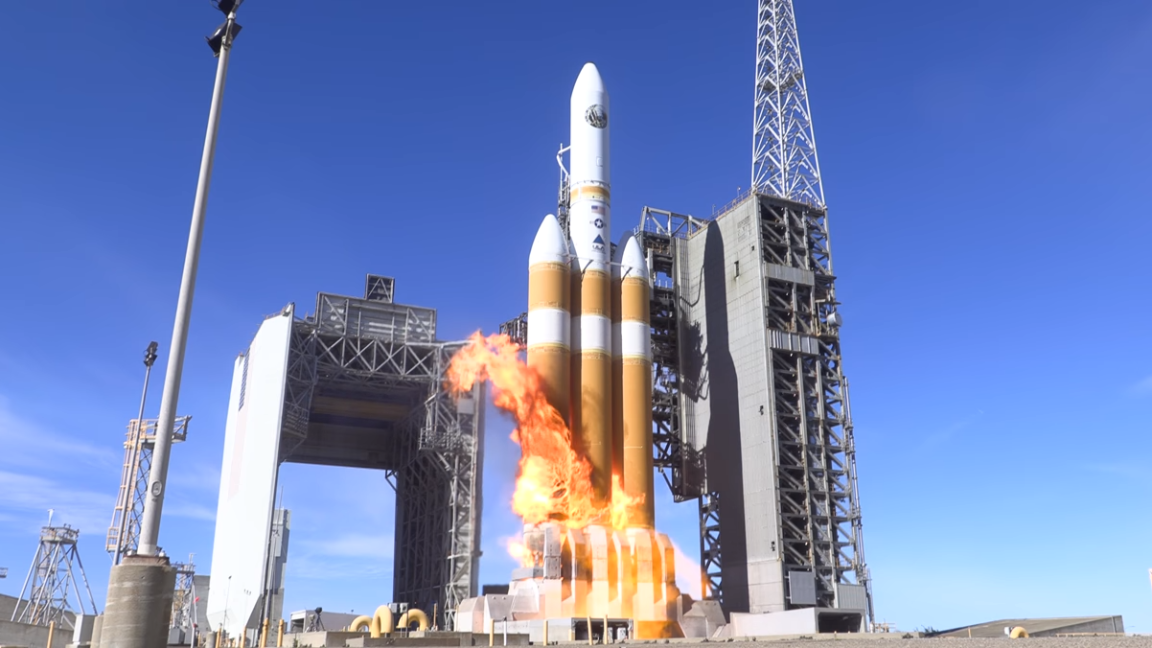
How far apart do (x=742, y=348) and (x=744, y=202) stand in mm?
9543

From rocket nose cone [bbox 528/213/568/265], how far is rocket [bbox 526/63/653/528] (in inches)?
2.2

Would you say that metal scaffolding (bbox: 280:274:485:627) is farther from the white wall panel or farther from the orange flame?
the orange flame

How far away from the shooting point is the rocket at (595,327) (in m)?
49.9

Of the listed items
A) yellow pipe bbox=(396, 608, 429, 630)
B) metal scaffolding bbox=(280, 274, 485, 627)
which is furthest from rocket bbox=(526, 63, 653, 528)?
yellow pipe bbox=(396, 608, 429, 630)

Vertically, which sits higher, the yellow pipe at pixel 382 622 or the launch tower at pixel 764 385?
the launch tower at pixel 764 385

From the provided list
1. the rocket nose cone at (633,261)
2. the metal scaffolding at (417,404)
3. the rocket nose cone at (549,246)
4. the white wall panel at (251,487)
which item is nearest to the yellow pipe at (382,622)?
the metal scaffolding at (417,404)

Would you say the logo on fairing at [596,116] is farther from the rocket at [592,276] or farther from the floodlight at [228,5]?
the floodlight at [228,5]

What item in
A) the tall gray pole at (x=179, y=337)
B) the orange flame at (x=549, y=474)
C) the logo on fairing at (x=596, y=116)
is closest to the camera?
the tall gray pole at (x=179, y=337)

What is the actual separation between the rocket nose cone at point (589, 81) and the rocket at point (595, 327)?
911 millimetres

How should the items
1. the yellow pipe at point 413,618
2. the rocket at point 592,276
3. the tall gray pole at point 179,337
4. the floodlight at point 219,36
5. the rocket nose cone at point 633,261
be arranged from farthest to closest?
the rocket nose cone at point 633,261, the rocket at point 592,276, the yellow pipe at point 413,618, the floodlight at point 219,36, the tall gray pole at point 179,337

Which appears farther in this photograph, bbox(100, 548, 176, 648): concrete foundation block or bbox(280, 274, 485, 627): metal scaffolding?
bbox(280, 274, 485, 627): metal scaffolding

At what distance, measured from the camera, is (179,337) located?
1488 centimetres

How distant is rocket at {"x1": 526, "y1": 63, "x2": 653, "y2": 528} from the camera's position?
1964 inches

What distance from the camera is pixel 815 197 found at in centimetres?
6181
